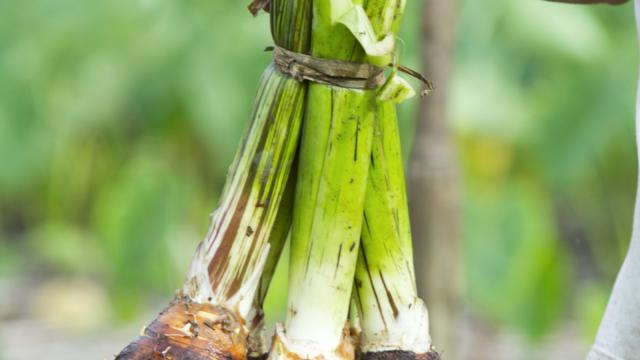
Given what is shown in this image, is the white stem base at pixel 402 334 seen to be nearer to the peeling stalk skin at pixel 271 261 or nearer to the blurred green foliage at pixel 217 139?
the peeling stalk skin at pixel 271 261

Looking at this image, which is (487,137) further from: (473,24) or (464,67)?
(473,24)

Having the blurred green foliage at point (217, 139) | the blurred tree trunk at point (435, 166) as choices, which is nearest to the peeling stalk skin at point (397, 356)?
the blurred tree trunk at point (435, 166)

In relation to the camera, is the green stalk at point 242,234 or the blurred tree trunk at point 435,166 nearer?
the green stalk at point 242,234

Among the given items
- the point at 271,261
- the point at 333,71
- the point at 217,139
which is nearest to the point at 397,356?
the point at 271,261

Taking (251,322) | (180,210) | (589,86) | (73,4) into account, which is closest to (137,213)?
(180,210)

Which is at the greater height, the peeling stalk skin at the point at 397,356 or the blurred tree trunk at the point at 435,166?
the blurred tree trunk at the point at 435,166

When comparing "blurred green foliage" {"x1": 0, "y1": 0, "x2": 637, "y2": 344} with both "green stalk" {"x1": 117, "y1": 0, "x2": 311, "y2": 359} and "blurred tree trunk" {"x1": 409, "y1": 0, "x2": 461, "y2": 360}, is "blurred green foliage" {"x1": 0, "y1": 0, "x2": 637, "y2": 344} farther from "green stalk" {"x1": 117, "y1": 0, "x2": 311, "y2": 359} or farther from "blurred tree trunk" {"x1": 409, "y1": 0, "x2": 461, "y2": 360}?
"green stalk" {"x1": 117, "y1": 0, "x2": 311, "y2": 359}

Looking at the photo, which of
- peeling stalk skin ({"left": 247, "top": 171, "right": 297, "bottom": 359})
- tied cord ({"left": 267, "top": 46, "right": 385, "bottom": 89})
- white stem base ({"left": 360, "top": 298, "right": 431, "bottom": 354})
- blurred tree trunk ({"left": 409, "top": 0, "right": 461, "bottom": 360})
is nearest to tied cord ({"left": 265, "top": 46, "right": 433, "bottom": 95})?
tied cord ({"left": 267, "top": 46, "right": 385, "bottom": 89})
